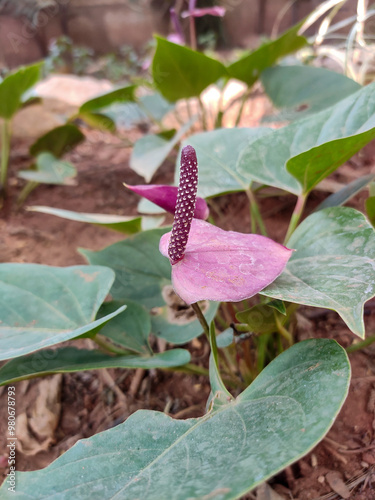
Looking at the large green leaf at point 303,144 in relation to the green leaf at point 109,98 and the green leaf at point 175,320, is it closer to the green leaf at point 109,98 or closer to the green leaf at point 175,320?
the green leaf at point 175,320

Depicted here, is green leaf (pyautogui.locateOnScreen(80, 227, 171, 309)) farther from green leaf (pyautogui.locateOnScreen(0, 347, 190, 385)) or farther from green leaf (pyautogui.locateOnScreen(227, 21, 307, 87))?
green leaf (pyautogui.locateOnScreen(227, 21, 307, 87))

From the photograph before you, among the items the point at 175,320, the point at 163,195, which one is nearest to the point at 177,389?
the point at 175,320

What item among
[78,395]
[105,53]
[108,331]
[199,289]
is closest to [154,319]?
[108,331]

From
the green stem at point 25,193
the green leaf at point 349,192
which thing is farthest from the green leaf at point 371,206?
the green stem at point 25,193

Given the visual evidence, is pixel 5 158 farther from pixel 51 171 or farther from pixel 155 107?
pixel 155 107

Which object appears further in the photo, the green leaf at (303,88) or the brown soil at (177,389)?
the green leaf at (303,88)

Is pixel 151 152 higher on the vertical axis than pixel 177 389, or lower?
higher

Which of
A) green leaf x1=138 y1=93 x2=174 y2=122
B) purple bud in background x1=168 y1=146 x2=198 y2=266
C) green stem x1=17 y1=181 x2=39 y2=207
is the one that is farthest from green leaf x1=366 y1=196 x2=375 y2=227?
green stem x1=17 y1=181 x2=39 y2=207
